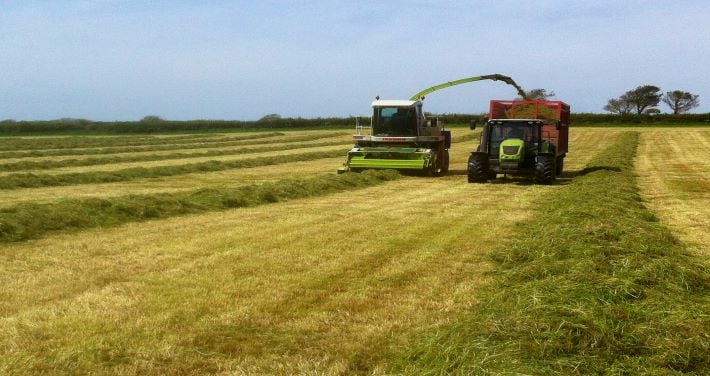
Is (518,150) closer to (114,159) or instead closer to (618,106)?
(114,159)

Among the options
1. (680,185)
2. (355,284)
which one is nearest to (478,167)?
(680,185)

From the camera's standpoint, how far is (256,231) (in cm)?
1053

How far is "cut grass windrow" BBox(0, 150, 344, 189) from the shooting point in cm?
1981

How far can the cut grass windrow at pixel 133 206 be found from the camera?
10570 mm

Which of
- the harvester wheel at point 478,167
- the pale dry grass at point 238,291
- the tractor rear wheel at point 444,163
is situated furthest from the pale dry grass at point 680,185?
the tractor rear wheel at point 444,163

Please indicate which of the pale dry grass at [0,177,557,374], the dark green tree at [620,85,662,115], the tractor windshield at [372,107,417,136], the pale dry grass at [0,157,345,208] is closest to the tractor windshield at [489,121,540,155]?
the tractor windshield at [372,107,417,136]

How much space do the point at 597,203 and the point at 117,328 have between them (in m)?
9.14

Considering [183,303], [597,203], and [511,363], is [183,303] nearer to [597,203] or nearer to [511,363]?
[511,363]

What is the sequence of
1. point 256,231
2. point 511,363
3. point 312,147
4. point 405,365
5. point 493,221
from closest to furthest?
point 511,363 → point 405,365 → point 256,231 → point 493,221 → point 312,147

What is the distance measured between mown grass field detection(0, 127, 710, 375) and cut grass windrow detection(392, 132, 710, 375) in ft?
0.06

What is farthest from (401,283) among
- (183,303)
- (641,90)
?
(641,90)

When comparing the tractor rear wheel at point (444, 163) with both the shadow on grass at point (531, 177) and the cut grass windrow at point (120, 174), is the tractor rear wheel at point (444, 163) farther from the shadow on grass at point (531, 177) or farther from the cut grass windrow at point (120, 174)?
the cut grass windrow at point (120, 174)

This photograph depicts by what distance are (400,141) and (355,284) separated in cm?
1605

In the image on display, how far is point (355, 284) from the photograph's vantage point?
7.20 metres
